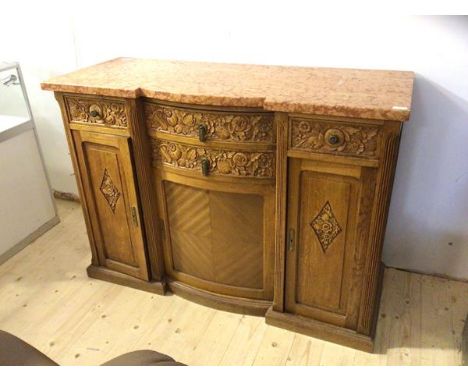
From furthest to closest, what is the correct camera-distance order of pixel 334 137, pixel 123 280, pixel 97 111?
1. pixel 123 280
2. pixel 97 111
3. pixel 334 137

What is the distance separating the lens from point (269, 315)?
173 centimetres

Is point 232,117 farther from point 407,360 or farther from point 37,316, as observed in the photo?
point 37,316

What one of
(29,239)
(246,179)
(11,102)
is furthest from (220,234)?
(11,102)

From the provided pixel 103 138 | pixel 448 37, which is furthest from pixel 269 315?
pixel 448 37

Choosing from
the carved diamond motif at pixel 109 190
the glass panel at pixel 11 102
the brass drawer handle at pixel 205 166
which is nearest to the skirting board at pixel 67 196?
the glass panel at pixel 11 102

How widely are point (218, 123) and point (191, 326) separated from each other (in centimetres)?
87

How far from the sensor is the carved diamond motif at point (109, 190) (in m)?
1.78

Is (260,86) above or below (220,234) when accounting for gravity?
above

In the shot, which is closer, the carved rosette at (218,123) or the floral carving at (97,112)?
the carved rosette at (218,123)

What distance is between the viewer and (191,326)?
178 centimetres

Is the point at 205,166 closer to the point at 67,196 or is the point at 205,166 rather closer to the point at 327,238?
the point at 327,238

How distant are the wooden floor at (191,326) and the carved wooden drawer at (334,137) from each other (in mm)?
796

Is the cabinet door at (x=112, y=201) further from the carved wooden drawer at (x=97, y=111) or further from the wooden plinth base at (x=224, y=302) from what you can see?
the wooden plinth base at (x=224, y=302)

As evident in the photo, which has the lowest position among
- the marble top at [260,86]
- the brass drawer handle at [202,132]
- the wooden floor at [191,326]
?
the wooden floor at [191,326]
